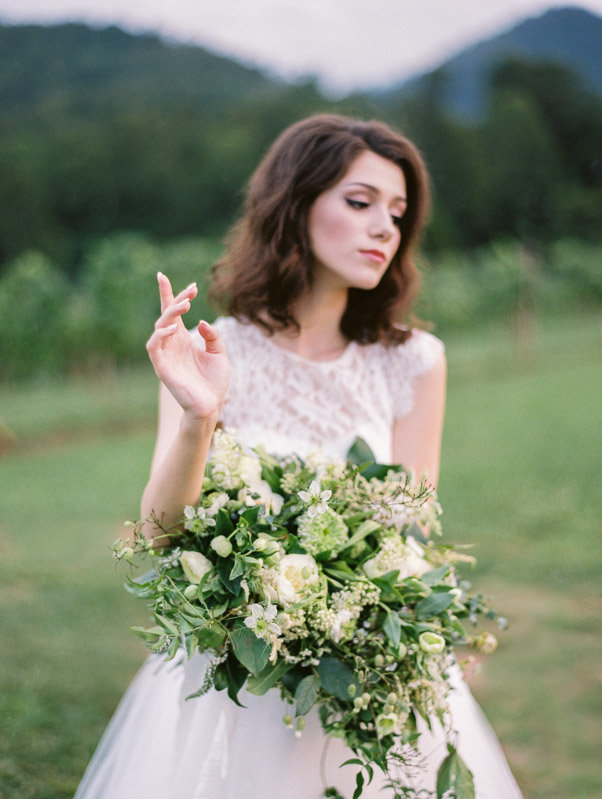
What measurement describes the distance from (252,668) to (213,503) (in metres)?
0.37

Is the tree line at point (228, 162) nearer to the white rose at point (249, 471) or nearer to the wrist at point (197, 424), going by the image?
the white rose at point (249, 471)

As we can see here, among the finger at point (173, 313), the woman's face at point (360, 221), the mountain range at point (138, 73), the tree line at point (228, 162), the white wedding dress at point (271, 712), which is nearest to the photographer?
the finger at point (173, 313)

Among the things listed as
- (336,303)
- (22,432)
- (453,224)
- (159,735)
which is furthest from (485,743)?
(453,224)

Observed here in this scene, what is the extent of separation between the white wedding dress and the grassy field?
0.61 metres

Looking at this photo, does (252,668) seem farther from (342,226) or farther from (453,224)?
(453,224)

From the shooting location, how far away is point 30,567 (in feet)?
20.9

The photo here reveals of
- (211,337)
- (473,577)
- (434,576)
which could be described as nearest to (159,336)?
(211,337)

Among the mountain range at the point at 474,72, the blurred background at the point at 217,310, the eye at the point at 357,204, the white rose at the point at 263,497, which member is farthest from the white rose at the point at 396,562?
the mountain range at the point at 474,72

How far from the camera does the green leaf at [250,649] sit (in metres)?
1.54

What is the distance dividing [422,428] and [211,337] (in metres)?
0.94

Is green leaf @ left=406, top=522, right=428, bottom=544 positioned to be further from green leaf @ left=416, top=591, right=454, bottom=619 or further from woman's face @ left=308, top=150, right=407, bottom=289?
woman's face @ left=308, top=150, right=407, bottom=289

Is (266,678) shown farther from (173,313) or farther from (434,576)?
(173,313)

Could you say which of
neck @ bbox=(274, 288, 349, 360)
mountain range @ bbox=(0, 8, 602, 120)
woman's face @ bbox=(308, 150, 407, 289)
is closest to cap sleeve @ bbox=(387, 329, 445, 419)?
neck @ bbox=(274, 288, 349, 360)

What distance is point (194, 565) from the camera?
1646mm
